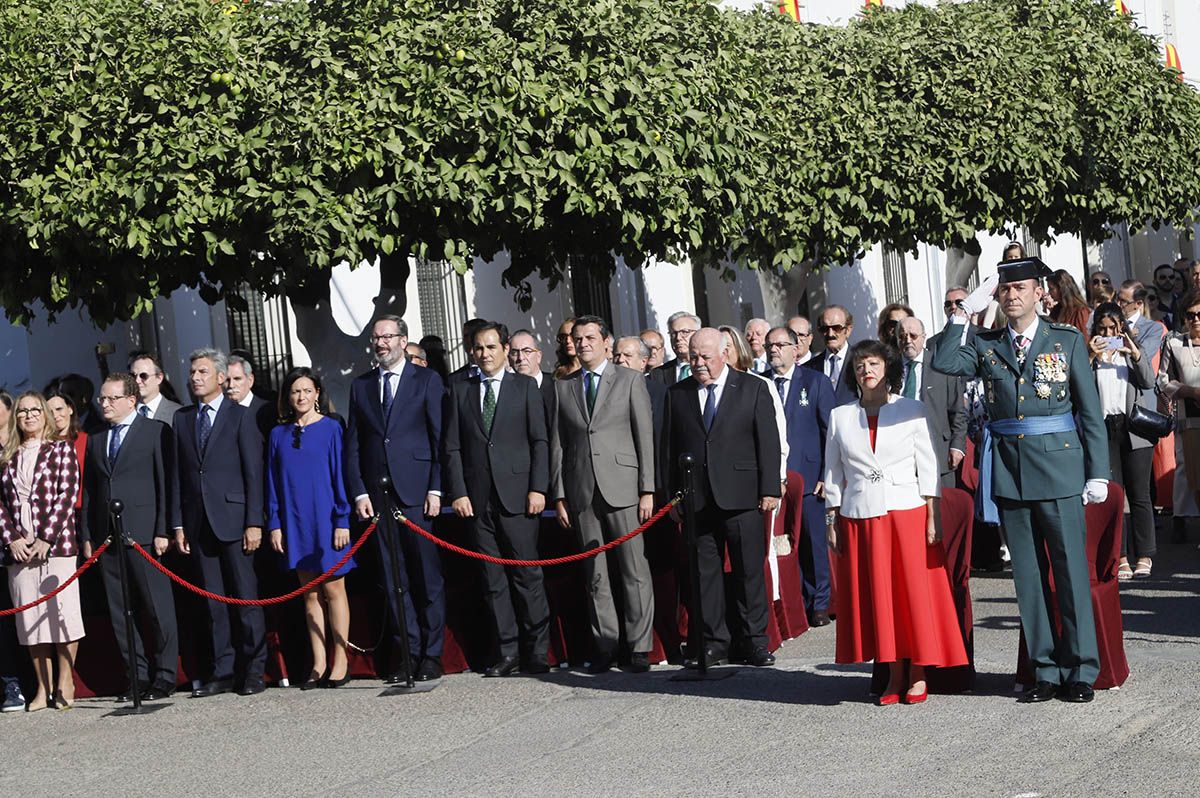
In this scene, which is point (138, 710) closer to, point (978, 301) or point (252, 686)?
point (252, 686)

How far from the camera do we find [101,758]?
30.7 ft

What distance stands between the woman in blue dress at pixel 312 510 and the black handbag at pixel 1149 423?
204 inches

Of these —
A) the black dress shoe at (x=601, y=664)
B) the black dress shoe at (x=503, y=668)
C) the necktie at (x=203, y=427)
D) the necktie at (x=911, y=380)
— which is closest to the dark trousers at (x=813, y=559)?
the necktie at (x=911, y=380)

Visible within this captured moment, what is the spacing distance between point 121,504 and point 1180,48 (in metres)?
33.2

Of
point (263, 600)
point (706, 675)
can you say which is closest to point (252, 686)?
point (263, 600)

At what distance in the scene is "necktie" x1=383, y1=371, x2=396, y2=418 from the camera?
11.0 m

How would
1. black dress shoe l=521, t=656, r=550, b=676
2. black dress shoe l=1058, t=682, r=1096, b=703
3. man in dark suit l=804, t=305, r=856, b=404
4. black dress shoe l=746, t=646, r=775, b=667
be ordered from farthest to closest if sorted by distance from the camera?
man in dark suit l=804, t=305, r=856, b=404 → black dress shoe l=521, t=656, r=550, b=676 → black dress shoe l=746, t=646, r=775, b=667 → black dress shoe l=1058, t=682, r=1096, b=703

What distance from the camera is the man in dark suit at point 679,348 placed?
1296cm

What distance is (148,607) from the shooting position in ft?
36.1

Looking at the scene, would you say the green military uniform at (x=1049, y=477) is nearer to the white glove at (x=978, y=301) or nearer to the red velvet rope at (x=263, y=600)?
the white glove at (x=978, y=301)

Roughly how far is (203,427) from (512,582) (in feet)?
6.73

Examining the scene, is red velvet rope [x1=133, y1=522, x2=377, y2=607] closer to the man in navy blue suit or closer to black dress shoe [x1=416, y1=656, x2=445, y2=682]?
black dress shoe [x1=416, y1=656, x2=445, y2=682]

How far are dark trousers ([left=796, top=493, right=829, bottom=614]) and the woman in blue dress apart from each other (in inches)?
114

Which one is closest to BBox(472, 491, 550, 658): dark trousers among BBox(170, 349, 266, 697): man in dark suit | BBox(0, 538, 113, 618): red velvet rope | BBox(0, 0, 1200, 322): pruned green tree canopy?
BBox(170, 349, 266, 697): man in dark suit
